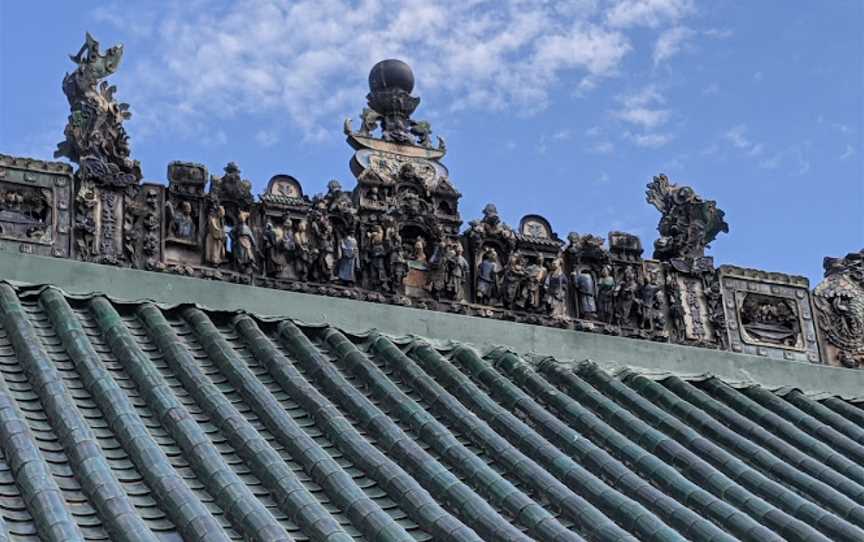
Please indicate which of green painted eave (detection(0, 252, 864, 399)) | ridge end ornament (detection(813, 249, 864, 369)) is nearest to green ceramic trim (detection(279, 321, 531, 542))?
green painted eave (detection(0, 252, 864, 399))

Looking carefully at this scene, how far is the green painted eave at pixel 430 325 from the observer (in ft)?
42.9

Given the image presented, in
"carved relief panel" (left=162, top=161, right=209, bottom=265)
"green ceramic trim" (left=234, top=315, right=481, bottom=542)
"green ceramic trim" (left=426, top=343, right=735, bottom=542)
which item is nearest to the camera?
"green ceramic trim" (left=234, top=315, right=481, bottom=542)

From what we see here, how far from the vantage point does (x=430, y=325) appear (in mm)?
14297

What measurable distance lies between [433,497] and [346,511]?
830 mm

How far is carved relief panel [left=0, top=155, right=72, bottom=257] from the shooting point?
43.0ft

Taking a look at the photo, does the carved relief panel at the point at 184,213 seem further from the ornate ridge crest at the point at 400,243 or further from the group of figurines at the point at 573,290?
the group of figurines at the point at 573,290

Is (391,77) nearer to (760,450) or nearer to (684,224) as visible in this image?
(684,224)

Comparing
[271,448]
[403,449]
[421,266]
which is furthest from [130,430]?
[421,266]

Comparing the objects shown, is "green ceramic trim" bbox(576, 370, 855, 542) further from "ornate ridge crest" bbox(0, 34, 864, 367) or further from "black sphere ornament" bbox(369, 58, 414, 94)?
"black sphere ornament" bbox(369, 58, 414, 94)

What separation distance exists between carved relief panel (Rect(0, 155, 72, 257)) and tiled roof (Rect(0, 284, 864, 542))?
0.63 m

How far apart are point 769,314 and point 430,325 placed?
14.0 ft

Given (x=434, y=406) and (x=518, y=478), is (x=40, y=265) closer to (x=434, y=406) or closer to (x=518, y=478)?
(x=434, y=406)

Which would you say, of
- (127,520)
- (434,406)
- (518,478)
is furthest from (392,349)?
(127,520)

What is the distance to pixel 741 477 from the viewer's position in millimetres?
12586
